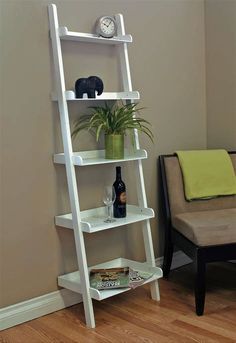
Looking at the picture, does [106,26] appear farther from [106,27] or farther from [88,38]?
[88,38]

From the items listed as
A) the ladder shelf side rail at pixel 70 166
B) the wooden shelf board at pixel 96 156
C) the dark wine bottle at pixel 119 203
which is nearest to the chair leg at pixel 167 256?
the dark wine bottle at pixel 119 203

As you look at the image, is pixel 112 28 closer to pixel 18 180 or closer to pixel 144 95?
pixel 144 95

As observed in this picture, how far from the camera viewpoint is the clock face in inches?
103

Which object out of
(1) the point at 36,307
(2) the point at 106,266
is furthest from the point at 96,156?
(1) the point at 36,307

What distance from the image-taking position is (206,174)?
10.2ft

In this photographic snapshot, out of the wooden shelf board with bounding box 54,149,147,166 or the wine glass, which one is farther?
the wine glass

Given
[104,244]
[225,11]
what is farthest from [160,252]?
[225,11]

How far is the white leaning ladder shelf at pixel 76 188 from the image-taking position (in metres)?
2.45

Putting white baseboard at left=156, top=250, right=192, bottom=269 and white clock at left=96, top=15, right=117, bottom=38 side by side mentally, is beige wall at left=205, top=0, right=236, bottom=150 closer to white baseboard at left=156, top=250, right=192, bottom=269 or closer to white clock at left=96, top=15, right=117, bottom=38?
white baseboard at left=156, top=250, right=192, bottom=269

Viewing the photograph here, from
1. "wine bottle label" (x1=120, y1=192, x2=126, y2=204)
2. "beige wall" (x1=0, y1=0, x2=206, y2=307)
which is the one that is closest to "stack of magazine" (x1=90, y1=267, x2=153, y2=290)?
"beige wall" (x1=0, y1=0, x2=206, y2=307)

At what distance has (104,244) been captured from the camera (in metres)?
2.88

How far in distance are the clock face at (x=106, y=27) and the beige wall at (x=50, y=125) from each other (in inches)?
4.1

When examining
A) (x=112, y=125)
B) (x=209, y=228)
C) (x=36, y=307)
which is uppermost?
(x=112, y=125)

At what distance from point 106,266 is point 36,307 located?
49cm
